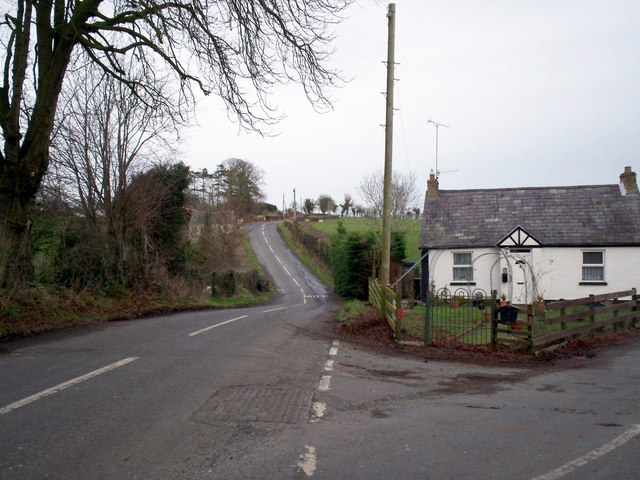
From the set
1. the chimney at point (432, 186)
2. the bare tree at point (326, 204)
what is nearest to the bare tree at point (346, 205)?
the bare tree at point (326, 204)

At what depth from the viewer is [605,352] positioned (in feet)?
37.7

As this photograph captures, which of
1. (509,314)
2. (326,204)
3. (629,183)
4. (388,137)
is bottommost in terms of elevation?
(509,314)

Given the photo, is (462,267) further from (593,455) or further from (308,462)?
(308,462)

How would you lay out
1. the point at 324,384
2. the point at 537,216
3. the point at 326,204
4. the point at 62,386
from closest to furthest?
the point at 62,386 → the point at 324,384 → the point at 537,216 → the point at 326,204

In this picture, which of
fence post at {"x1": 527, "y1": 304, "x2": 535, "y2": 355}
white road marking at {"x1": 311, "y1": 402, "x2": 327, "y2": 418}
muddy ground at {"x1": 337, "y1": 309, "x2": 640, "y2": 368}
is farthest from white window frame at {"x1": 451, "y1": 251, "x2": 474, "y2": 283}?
white road marking at {"x1": 311, "y1": 402, "x2": 327, "y2": 418}

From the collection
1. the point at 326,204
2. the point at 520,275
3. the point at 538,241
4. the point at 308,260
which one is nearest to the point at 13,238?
the point at 520,275

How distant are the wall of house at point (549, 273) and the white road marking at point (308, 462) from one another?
62.4 ft

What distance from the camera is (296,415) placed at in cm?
600

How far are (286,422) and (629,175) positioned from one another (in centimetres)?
2445

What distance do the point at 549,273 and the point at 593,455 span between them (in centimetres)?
2013

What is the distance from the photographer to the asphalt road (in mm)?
4648

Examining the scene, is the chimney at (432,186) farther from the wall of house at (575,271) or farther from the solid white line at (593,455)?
the solid white line at (593,455)

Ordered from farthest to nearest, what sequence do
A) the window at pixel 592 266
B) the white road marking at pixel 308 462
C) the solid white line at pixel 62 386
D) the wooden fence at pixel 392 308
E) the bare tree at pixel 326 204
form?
the bare tree at pixel 326 204
the window at pixel 592 266
the wooden fence at pixel 392 308
the solid white line at pixel 62 386
the white road marking at pixel 308 462

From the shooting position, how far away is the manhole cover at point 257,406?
19.1ft
